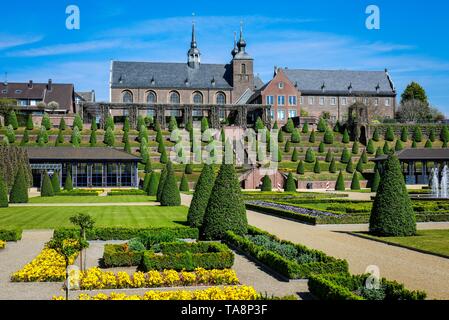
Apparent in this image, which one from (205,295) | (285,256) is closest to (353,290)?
(205,295)

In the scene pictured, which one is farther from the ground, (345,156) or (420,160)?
(345,156)

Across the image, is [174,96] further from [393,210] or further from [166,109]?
[393,210]

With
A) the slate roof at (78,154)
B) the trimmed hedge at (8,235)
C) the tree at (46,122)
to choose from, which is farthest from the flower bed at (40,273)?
the tree at (46,122)

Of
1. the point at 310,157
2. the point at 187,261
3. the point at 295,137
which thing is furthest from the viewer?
the point at 295,137

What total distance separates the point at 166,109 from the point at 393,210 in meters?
69.4

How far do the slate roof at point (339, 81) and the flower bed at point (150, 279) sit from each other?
284 ft

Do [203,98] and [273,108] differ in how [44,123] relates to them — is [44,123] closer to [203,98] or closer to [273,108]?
[203,98]

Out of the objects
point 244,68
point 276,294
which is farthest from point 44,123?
point 276,294

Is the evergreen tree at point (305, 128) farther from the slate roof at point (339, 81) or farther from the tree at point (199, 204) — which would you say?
the tree at point (199, 204)

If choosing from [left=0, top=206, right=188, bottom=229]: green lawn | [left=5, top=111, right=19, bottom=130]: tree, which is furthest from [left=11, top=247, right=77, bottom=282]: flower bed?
[left=5, top=111, right=19, bottom=130]: tree

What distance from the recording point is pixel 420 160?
2307 inches

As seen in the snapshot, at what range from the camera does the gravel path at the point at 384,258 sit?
39.2ft

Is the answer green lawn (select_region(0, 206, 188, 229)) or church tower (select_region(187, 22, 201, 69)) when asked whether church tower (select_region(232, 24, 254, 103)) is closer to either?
church tower (select_region(187, 22, 201, 69))

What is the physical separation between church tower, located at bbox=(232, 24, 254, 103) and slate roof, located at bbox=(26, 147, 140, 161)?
42.5 meters
